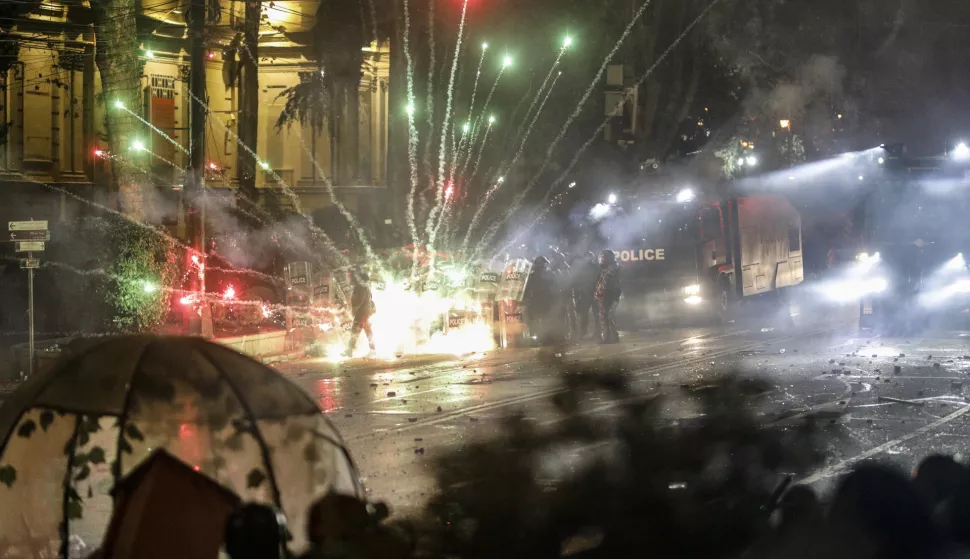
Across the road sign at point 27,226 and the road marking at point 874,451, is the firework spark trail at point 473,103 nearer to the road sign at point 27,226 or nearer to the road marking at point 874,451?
the road sign at point 27,226

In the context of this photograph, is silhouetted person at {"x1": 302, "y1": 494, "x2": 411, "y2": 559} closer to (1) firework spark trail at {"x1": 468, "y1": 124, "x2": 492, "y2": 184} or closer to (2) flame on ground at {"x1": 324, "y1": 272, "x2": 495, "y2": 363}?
(2) flame on ground at {"x1": 324, "y1": 272, "x2": 495, "y2": 363}

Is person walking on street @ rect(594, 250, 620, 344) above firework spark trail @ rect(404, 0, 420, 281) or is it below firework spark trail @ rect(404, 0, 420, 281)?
below

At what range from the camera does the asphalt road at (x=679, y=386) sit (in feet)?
33.3

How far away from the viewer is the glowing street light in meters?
26.8

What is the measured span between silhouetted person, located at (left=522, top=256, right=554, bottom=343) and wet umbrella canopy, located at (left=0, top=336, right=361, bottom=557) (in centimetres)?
1704

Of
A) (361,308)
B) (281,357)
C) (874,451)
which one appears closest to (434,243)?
(361,308)

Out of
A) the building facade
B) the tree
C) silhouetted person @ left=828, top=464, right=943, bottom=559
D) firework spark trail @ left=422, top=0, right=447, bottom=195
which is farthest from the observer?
firework spark trail @ left=422, top=0, right=447, bottom=195

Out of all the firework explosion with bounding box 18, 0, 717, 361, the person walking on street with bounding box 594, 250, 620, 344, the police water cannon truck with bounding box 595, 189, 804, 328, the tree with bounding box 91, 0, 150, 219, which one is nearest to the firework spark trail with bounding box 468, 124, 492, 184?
the firework explosion with bounding box 18, 0, 717, 361

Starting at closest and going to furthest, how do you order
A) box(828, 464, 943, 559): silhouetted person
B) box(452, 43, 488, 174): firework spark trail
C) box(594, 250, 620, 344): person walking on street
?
1. box(828, 464, 943, 559): silhouetted person
2. box(594, 250, 620, 344): person walking on street
3. box(452, 43, 488, 174): firework spark trail

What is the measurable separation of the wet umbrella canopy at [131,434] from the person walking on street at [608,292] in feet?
55.8

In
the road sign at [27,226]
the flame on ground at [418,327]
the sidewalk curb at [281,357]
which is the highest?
the road sign at [27,226]

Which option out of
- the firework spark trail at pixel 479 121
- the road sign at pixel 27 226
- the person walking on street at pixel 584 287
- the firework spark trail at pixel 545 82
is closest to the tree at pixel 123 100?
the road sign at pixel 27 226

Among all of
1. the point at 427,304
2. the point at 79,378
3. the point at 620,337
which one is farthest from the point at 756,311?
the point at 79,378

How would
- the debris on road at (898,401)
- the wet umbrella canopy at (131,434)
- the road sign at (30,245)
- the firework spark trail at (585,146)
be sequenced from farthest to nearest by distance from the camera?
1. the firework spark trail at (585,146)
2. the road sign at (30,245)
3. the debris on road at (898,401)
4. the wet umbrella canopy at (131,434)
